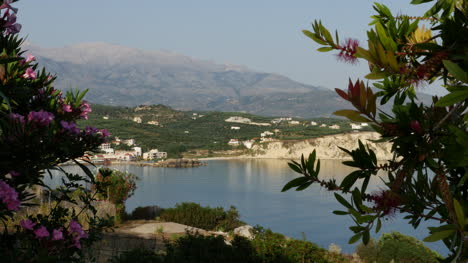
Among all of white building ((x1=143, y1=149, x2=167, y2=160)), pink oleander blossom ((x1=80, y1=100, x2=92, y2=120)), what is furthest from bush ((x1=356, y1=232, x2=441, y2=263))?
white building ((x1=143, y1=149, x2=167, y2=160))

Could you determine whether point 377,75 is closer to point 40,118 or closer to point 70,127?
point 40,118

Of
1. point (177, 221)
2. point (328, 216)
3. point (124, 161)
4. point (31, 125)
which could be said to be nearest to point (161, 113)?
point (124, 161)

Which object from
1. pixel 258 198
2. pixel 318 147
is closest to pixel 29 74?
pixel 258 198

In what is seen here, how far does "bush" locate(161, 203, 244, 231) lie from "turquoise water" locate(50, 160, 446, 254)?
11.8m

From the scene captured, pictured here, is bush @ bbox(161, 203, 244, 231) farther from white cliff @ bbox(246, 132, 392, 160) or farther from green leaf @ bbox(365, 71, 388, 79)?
white cliff @ bbox(246, 132, 392, 160)

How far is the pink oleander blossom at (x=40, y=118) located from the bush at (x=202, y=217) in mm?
10564

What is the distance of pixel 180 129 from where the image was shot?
4254 inches

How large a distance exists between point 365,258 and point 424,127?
10873 millimetres

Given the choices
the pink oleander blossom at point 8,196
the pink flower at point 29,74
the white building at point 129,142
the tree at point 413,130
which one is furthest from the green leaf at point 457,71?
the white building at point 129,142

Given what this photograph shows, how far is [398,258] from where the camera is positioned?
11180mm

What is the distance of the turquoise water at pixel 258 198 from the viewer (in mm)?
31750

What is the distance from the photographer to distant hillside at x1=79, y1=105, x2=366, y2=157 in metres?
84.7

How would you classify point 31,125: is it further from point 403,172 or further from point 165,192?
point 165,192

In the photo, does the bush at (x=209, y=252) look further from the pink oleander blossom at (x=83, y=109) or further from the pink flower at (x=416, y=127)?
the pink flower at (x=416, y=127)
